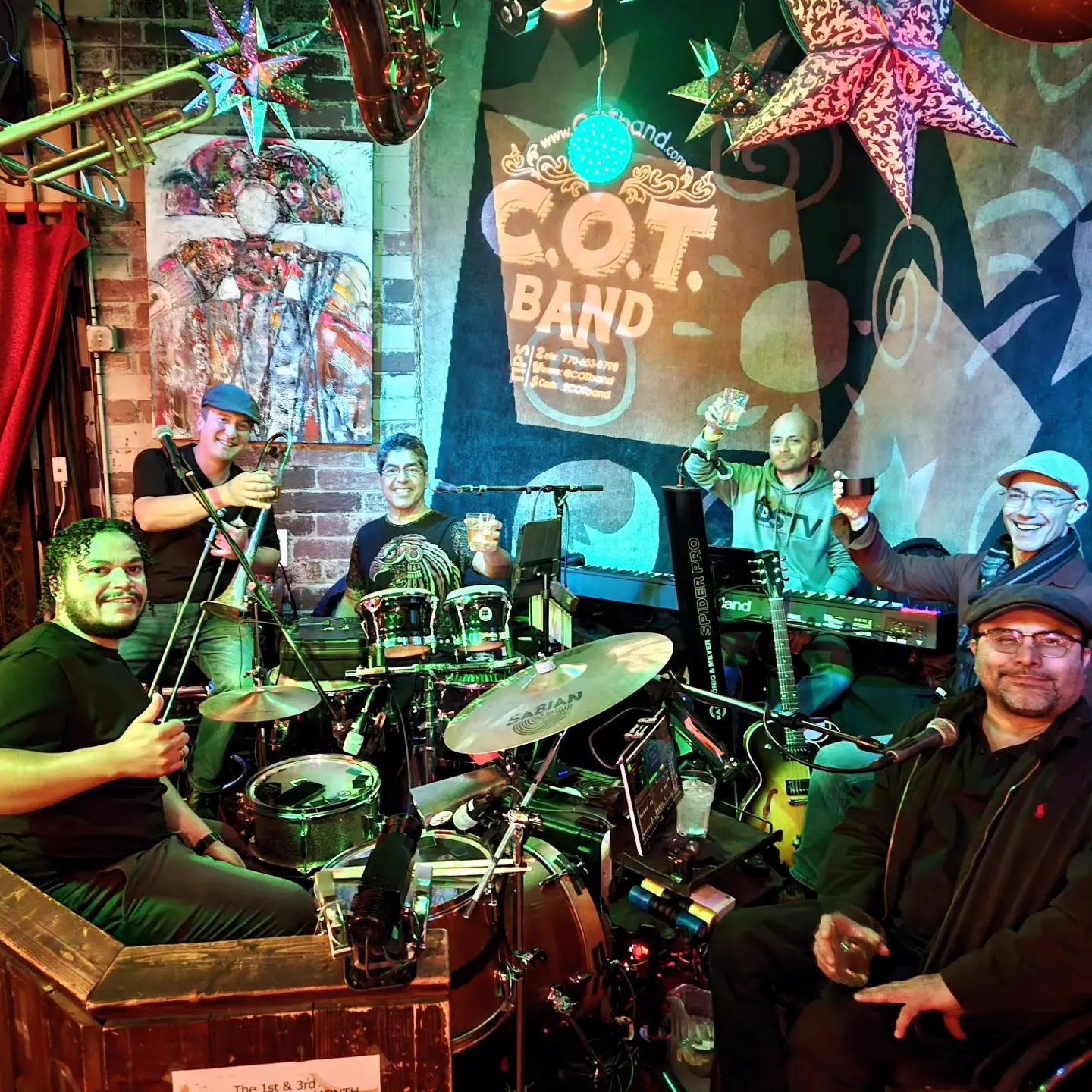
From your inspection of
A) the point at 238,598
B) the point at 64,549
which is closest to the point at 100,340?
the point at 238,598

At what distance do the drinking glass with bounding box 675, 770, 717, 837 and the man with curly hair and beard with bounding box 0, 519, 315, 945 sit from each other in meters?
1.16

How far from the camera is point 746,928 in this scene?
1903 mm

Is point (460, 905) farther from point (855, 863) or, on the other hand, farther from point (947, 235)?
point (947, 235)

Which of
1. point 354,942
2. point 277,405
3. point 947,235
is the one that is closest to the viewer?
point 354,942

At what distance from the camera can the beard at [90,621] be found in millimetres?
1932

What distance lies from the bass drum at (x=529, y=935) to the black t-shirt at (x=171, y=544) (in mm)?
2031

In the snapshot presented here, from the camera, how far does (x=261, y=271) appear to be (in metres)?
4.25

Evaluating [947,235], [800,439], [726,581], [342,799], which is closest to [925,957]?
[342,799]

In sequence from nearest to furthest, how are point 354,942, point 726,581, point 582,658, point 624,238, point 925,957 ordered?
point 354,942 → point 925,957 → point 582,658 → point 726,581 → point 624,238

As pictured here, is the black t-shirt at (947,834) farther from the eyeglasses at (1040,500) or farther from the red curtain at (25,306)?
the red curtain at (25,306)

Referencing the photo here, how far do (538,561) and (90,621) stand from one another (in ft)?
6.10

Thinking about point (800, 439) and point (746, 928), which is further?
point (800, 439)

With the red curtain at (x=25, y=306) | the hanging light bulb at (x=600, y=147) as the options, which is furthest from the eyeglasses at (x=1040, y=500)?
the red curtain at (x=25, y=306)

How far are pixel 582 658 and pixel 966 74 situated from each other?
382cm
